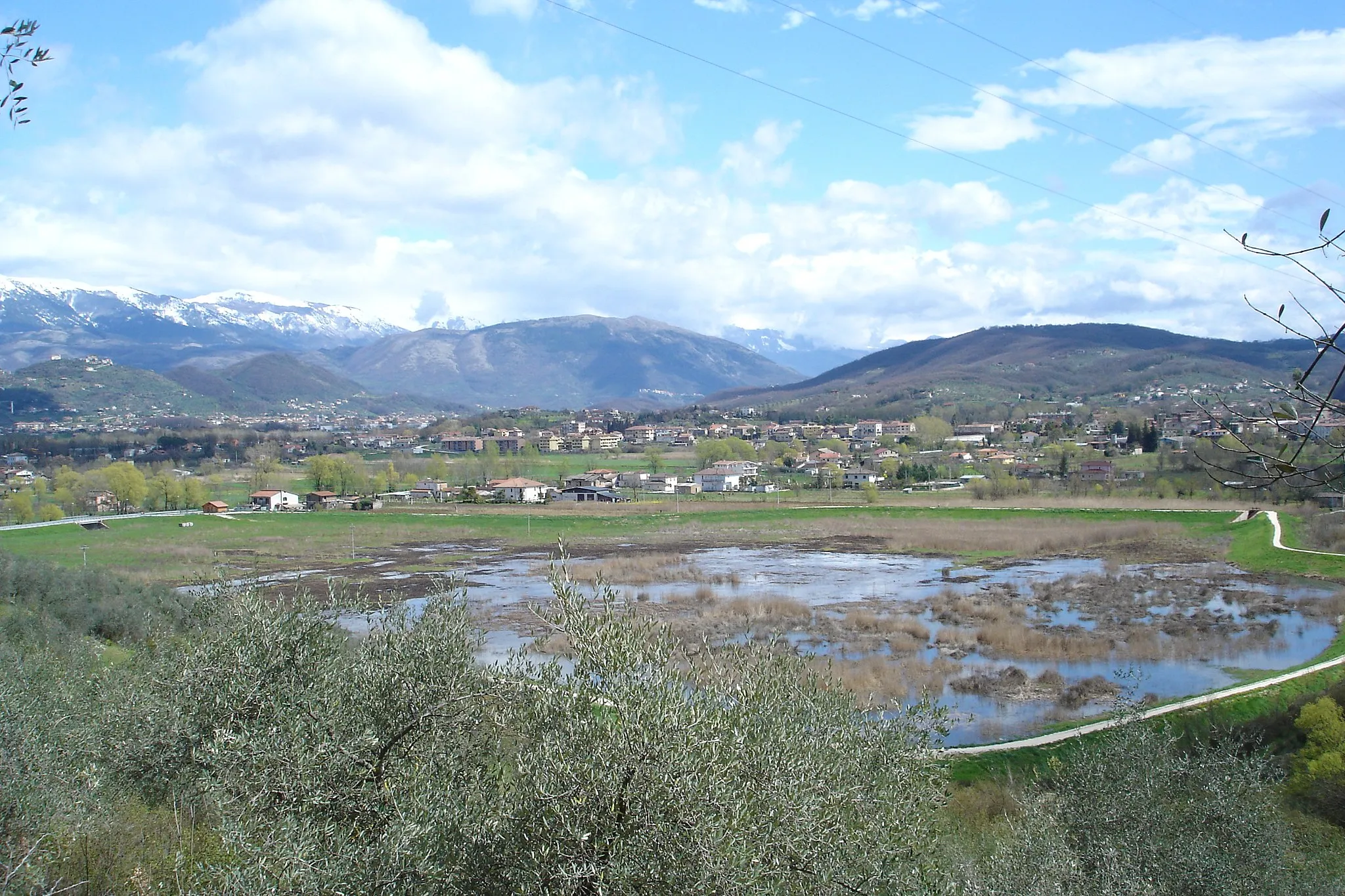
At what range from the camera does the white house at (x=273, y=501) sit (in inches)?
3147

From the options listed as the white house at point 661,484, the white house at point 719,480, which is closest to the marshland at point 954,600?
the white house at point 661,484

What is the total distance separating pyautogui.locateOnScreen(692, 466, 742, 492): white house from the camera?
9549 centimetres

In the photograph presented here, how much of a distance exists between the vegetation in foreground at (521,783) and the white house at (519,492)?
75455mm

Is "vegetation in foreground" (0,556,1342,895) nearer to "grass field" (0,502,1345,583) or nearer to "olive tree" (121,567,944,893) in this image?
"olive tree" (121,567,944,893)

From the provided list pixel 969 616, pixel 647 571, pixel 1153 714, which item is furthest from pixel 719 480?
pixel 1153 714

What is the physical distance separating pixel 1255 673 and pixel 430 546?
47.1 metres

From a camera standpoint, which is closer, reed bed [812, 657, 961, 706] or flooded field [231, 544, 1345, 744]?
reed bed [812, 657, 961, 706]

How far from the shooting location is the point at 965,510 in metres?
69.5

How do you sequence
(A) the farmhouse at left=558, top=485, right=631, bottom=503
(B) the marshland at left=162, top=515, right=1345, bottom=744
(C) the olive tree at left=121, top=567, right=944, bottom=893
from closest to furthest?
(C) the olive tree at left=121, top=567, right=944, bottom=893
(B) the marshland at left=162, top=515, right=1345, bottom=744
(A) the farmhouse at left=558, top=485, right=631, bottom=503

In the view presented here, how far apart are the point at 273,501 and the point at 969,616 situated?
217 ft

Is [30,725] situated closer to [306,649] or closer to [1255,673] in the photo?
[306,649]

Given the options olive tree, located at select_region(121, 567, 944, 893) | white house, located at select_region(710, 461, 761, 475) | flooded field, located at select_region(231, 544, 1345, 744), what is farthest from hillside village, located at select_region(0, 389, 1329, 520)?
olive tree, located at select_region(121, 567, 944, 893)

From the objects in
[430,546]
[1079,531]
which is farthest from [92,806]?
[1079,531]

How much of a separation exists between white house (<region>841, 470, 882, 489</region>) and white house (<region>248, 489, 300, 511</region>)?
178 ft
